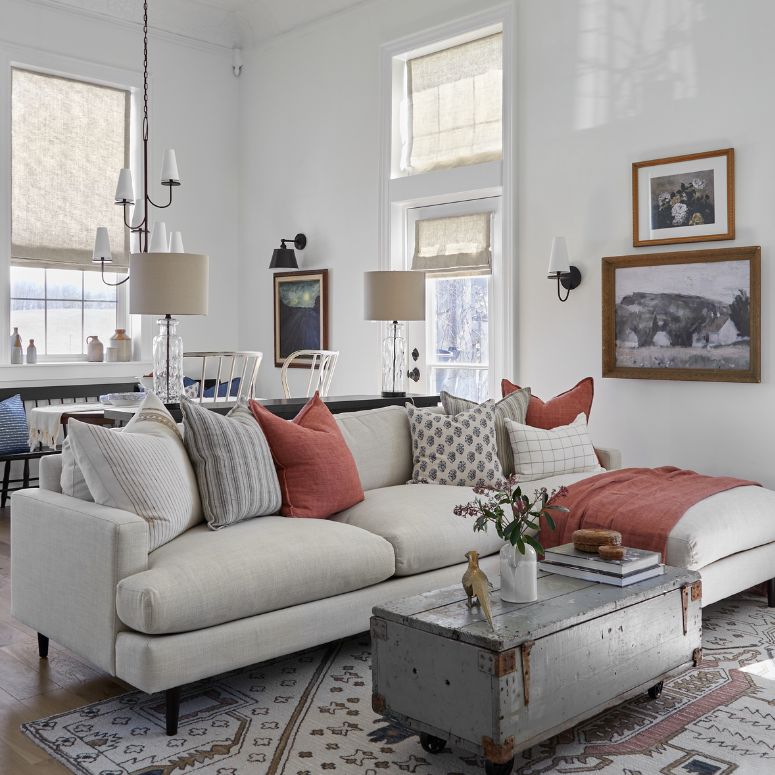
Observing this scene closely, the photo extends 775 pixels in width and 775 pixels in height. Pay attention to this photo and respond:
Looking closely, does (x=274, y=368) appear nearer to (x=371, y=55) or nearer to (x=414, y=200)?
(x=414, y=200)

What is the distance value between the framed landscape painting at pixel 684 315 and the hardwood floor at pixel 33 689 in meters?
3.25

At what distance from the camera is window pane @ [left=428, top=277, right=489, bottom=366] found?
19.4 feet

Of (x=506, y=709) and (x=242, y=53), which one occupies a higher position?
(x=242, y=53)

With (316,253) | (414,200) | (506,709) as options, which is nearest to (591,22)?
(414,200)

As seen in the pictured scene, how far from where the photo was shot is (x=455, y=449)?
4.14m

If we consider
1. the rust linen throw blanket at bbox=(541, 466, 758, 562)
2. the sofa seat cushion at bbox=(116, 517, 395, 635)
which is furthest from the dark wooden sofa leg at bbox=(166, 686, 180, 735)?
the rust linen throw blanket at bbox=(541, 466, 758, 562)

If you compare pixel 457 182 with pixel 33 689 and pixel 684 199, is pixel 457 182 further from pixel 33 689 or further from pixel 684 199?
pixel 33 689

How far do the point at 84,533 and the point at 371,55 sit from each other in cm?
471

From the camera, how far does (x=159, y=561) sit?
9.14 feet

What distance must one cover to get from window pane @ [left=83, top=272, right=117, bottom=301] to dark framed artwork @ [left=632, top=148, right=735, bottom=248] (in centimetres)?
407

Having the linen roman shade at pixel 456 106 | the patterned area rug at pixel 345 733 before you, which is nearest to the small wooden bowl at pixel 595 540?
the patterned area rug at pixel 345 733

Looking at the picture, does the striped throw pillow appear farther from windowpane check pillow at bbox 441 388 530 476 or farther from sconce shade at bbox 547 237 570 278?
sconce shade at bbox 547 237 570 278

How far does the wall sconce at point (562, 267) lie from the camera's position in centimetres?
516

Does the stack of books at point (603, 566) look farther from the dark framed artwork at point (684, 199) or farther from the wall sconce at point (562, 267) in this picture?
the wall sconce at point (562, 267)
